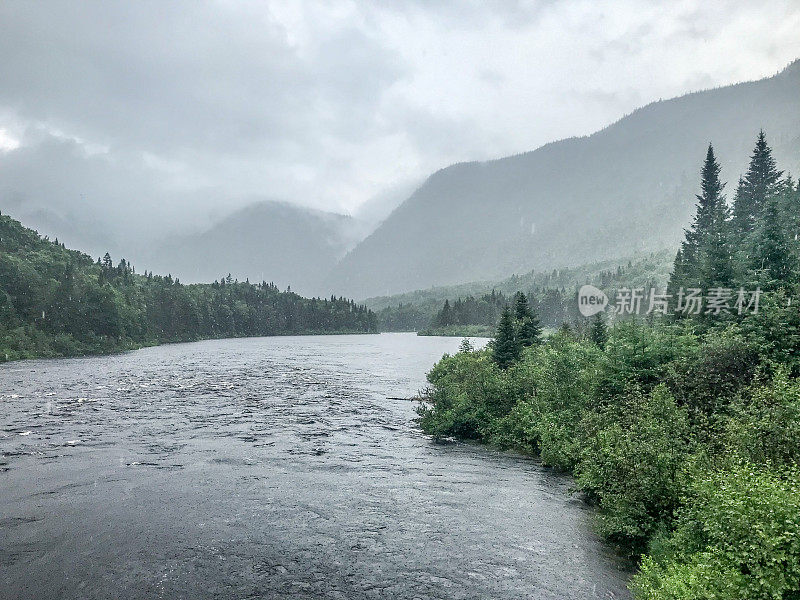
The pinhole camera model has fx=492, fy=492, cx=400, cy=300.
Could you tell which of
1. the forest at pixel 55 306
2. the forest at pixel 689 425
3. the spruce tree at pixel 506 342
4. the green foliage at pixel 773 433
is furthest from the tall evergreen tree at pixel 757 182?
the forest at pixel 55 306

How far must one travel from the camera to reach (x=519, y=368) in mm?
44875

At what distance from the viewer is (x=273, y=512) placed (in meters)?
23.4

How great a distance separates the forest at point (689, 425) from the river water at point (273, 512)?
248 centimetres

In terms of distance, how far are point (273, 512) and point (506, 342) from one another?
3746 cm

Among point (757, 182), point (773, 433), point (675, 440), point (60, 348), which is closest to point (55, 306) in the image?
point (60, 348)

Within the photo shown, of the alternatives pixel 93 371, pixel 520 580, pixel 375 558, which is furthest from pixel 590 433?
pixel 93 371

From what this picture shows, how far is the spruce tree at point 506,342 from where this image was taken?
2165 inches

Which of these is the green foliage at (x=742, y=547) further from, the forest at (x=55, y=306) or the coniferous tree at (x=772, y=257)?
the forest at (x=55, y=306)

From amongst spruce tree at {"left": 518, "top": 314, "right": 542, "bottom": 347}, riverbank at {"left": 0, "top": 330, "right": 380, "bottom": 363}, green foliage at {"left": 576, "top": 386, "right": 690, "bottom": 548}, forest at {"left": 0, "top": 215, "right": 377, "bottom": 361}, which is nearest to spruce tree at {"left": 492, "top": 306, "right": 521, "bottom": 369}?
spruce tree at {"left": 518, "top": 314, "right": 542, "bottom": 347}

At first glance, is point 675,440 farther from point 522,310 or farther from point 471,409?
point 522,310

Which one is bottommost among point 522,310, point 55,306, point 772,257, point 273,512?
point 273,512

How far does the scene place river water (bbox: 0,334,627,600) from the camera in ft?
56.2

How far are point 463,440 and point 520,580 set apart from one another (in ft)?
72.0

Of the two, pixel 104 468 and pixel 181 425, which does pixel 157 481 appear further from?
pixel 181 425
